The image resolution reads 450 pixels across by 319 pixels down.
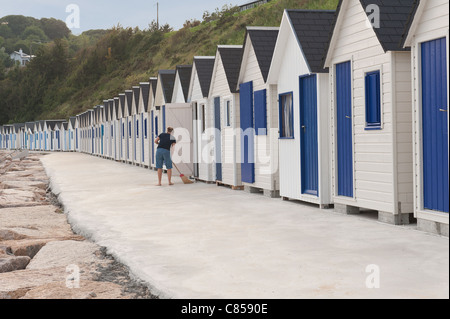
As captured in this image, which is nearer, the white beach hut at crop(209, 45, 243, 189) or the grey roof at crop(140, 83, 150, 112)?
the white beach hut at crop(209, 45, 243, 189)

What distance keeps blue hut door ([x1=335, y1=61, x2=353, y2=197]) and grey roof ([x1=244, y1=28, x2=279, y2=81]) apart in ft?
11.9

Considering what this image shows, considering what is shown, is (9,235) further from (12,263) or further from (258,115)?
(258,115)

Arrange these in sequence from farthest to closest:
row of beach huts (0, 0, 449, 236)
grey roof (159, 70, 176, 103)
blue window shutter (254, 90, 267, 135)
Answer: grey roof (159, 70, 176, 103)
blue window shutter (254, 90, 267, 135)
row of beach huts (0, 0, 449, 236)

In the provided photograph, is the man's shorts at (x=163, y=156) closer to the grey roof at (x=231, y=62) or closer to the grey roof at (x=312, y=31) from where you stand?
the grey roof at (x=231, y=62)

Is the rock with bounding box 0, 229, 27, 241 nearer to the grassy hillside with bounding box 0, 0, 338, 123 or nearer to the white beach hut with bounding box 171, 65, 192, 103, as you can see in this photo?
the white beach hut with bounding box 171, 65, 192, 103

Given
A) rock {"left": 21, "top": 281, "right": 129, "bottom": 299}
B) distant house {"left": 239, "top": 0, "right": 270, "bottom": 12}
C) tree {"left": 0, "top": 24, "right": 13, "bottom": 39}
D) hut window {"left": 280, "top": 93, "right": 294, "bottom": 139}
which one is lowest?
rock {"left": 21, "top": 281, "right": 129, "bottom": 299}

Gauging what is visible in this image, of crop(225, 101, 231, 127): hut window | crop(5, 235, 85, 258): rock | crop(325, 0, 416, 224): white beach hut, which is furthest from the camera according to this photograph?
crop(225, 101, 231, 127): hut window

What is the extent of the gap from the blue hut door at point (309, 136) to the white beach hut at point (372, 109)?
705mm

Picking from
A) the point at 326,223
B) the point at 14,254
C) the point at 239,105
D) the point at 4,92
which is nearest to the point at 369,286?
the point at 326,223

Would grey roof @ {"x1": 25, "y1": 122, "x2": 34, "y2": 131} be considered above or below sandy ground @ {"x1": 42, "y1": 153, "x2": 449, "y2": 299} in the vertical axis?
above

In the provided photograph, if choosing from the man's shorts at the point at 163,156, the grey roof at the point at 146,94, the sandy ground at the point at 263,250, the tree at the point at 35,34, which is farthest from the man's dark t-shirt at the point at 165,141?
the tree at the point at 35,34

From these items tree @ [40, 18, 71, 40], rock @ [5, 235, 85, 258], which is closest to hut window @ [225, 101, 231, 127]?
rock @ [5, 235, 85, 258]

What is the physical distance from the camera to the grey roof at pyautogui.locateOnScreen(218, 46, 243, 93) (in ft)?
54.8
